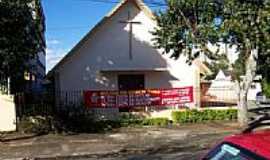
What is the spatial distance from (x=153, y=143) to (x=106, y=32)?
364 inches

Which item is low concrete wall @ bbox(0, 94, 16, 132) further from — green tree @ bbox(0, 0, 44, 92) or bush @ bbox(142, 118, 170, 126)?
bush @ bbox(142, 118, 170, 126)

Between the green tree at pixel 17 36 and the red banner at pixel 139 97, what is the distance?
215 inches

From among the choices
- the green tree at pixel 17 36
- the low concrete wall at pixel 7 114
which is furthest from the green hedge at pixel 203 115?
the green tree at pixel 17 36

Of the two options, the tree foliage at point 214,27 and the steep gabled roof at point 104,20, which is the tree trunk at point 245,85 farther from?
the steep gabled roof at point 104,20

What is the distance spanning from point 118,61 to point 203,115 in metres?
4.86

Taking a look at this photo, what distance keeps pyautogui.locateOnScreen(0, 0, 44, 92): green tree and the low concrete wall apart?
284 centimetres

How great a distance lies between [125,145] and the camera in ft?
60.3

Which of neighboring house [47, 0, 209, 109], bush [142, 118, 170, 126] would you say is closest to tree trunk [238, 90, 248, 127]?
bush [142, 118, 170, 126]

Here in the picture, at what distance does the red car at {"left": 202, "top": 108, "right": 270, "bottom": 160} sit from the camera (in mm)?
3775

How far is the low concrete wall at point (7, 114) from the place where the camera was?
22359 mm

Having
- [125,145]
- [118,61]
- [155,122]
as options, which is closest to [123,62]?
[118,61]

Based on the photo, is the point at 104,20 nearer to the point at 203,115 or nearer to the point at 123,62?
the point at 123,62

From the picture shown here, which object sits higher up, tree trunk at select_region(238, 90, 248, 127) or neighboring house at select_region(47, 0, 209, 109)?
neighboring house at select_region(47, 0, 209, 109)

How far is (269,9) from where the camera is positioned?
1998 cm
